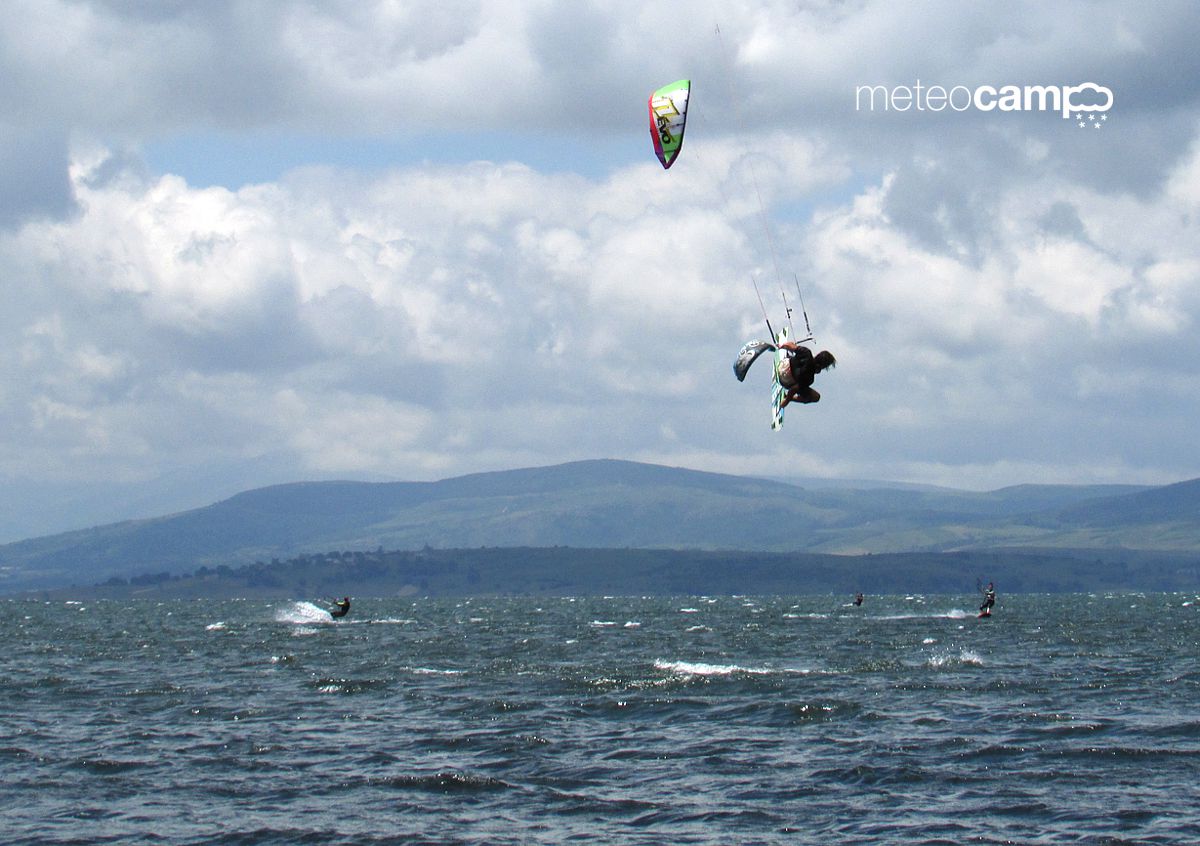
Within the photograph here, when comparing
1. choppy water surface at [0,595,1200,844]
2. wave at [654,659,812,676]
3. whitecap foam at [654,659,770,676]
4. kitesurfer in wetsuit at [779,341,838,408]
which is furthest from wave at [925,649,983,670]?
kitesurfer in wetsuit at [779,341,838,408]

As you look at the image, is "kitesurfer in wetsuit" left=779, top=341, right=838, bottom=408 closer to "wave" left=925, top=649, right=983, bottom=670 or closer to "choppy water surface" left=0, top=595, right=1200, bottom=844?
"choppy water surface" left=0, top=595, right=1200, bottom=844

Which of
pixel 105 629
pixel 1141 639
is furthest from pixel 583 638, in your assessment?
pixel 105 629

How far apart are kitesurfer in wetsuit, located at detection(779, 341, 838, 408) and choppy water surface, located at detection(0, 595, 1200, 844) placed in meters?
9.32

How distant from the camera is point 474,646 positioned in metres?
88.8

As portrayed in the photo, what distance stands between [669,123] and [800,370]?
10.0 m

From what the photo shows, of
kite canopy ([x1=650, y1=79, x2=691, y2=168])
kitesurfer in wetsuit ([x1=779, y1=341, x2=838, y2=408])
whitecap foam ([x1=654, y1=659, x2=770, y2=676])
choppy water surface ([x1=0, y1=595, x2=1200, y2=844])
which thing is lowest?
choppy water surface ([x1=0, y1=595, x2=1200, y2=844])

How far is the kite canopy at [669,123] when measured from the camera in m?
36.2

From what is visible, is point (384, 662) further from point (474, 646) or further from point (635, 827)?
point (635, 827)

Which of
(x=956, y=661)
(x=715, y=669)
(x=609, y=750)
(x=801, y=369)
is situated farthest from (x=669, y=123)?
(x=956, y=661)

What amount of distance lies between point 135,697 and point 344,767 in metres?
20.6

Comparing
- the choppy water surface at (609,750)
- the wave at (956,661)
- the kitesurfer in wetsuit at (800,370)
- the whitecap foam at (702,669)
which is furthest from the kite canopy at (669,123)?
the wave at (956,661)

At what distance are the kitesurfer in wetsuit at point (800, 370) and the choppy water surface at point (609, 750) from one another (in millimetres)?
9324

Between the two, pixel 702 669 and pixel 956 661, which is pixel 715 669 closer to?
pixel 702 669

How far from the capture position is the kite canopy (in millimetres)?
36156
